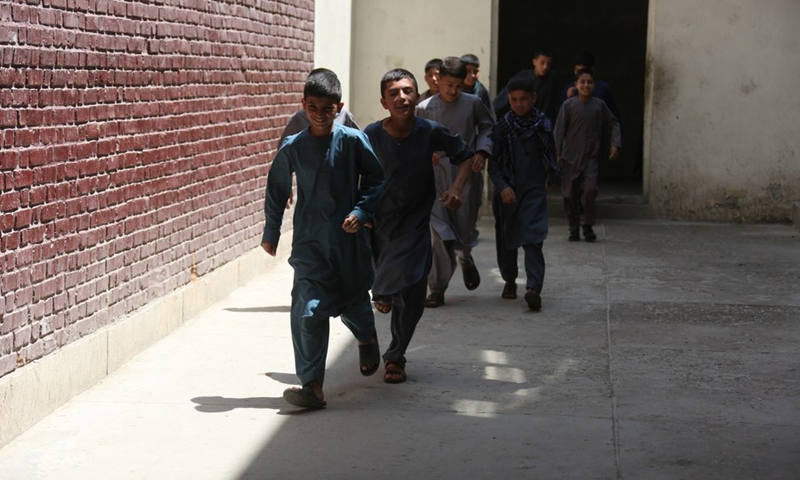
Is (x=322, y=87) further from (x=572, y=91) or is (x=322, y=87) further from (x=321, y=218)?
(x=572, y=91)

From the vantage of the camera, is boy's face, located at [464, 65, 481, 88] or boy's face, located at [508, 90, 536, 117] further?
boy's face, located at [464, 65, 481, 88]

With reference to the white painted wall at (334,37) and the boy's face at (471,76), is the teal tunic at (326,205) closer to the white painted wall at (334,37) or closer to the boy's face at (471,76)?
the boy's face at (471,76)

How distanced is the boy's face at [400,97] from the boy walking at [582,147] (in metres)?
6.01

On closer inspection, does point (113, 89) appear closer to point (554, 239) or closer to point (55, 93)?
point (55, 93)

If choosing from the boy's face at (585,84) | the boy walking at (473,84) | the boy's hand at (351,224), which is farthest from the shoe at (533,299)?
the boy's face at (585,84)

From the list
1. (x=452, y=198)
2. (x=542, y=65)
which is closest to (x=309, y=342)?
(x=452, y=198)

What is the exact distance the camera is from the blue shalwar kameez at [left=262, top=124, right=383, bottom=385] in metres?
6.28

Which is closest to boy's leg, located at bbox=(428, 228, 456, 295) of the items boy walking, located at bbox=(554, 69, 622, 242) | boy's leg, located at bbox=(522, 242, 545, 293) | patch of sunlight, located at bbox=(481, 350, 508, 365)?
boy's leg, located at bbox=(522, 242, 545, 293)

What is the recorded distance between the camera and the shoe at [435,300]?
921cm

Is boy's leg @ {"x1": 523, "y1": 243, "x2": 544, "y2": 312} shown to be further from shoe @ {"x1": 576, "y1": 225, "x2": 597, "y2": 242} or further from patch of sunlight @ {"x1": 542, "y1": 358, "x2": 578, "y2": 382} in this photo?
shoe @ {"x1": 576, "y1": 225, "x2": 597, "y2": 242}

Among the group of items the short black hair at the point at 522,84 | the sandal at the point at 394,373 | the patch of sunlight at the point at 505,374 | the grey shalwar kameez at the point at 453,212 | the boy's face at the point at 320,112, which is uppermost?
the short black hair at the point at 522,84

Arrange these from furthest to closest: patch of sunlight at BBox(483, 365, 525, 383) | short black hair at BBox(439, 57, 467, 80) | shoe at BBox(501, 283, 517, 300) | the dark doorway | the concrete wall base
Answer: the dark doorway < shoe at BBox(501, 283, 517, 300) < short black hair at BBox(439, 57, 467, 80) < patch of sunlight at BBox(483, 365, 525, 383) < the concrete wall base

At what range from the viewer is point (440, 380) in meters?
7.00

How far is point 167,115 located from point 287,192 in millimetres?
1933
